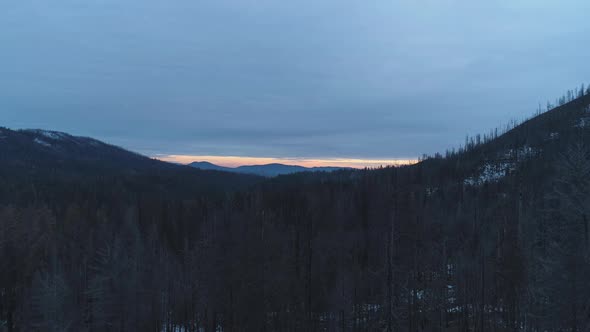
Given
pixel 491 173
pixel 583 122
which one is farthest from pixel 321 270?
pixel 583 122

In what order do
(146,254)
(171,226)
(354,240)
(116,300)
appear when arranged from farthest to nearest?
(171,226) → (354,240) → (146,254) → (116,300)

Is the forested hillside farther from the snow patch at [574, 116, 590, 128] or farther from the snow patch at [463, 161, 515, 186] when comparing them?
the snow patch at [574, 116, 590, 128]

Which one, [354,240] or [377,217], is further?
[354,240]

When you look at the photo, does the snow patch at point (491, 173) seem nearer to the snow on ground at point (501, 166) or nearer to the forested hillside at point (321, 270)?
the snow on ground at point (501, 166)

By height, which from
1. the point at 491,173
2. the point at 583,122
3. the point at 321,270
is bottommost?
the point at 321,270

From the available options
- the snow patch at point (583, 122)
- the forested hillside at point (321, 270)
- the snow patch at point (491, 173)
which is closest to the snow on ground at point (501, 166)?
the snow patch at point (491, 173)

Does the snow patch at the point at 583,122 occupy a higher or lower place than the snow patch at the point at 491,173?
higher

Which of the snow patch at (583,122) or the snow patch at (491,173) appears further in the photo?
the snow patch at (583,122)

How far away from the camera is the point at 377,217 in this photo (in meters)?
19.4

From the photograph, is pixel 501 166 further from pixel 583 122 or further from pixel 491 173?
pixel 583 122

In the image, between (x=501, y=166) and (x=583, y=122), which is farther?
(x=583, y=122)

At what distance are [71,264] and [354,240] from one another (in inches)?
1667

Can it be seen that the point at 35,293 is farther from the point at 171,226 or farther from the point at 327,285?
the point at 171,226

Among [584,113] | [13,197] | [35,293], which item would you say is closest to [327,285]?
[35,293]
